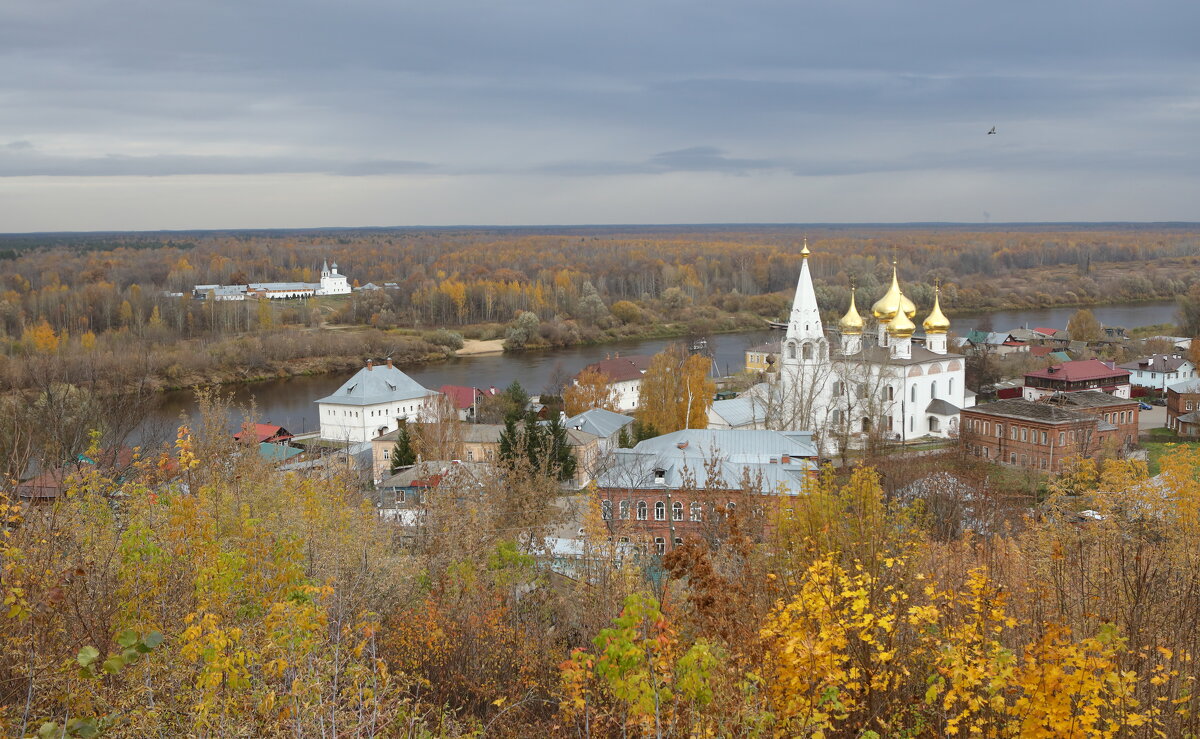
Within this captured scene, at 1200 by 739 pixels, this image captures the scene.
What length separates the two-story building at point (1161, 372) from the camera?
3002 cm

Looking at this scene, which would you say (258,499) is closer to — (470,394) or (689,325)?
(470,394)

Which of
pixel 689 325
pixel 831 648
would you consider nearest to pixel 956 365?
pixel 831 648

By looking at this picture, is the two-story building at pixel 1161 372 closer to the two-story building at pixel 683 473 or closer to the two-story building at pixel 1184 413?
the two-story building at pixel 1184 413

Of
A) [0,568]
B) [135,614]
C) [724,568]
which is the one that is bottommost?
[724,568]

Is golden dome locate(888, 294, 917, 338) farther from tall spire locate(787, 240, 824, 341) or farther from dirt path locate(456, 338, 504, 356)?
dirt path locate(456, 338, 504, 356)

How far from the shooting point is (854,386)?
22.8 meters

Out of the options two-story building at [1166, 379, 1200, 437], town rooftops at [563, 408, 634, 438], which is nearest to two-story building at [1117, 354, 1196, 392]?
two-story building at [1166, 379, 1200, 437]

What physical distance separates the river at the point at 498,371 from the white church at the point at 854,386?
9053 millimetres

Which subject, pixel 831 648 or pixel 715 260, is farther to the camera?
pixel 715 260

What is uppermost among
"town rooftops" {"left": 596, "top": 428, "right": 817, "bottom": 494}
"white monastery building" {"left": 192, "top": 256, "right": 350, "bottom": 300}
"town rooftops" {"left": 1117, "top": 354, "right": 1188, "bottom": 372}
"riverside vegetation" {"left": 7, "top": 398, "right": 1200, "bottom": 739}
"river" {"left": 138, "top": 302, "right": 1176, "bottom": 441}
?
"riverside vegetation" {"left": 7, "top": 398, "right": 1200, "bottom": 739}

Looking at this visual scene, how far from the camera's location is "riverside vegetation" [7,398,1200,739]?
3543 mm

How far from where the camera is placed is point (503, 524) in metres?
11.2

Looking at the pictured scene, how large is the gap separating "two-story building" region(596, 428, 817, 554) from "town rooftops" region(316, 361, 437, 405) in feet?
31.2

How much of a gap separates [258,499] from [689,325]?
4469 cm
